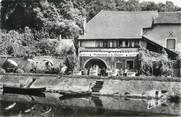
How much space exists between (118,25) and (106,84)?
14.5 meters

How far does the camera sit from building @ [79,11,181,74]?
180 ft

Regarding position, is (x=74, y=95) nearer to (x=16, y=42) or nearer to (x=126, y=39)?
(x=126, y=39)

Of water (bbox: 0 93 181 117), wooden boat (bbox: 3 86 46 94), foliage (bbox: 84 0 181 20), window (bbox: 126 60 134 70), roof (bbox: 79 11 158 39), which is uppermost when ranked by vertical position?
foliage (bbox: 84 0 181 20)

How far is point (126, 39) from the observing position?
55969mm

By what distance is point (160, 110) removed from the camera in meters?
36.0

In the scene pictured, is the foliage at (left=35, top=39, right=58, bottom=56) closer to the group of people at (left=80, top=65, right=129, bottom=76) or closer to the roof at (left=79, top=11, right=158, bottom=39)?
the roof at (left=79, top=11, right=158, bottom=39)

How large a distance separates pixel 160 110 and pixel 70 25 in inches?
1313

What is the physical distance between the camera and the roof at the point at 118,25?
187ft

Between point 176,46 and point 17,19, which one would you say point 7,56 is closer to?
point 17,19

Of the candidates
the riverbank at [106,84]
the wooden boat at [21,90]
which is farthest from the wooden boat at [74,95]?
the wooden boat at [21,90]

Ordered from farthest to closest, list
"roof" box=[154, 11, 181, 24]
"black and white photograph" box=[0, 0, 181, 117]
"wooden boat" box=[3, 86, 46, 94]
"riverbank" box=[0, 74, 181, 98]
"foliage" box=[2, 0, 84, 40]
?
"foliage" box=[2, 0, 84, 40] → "roof" box=[154, 11, 181, 24] → "wooden boat" box=[3, 86, 46, 94] → "riverbank" box=[0, 74, 181, 98] → "black and white photograph" box=[0, 0, 181, 117]

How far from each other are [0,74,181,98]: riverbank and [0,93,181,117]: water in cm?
184

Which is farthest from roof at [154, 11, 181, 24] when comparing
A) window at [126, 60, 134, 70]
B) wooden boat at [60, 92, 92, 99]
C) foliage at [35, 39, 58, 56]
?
wooden boat at [60, 92, 92, 99]

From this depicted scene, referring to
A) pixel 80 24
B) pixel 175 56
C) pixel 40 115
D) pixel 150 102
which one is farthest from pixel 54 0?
pixel 40 115
